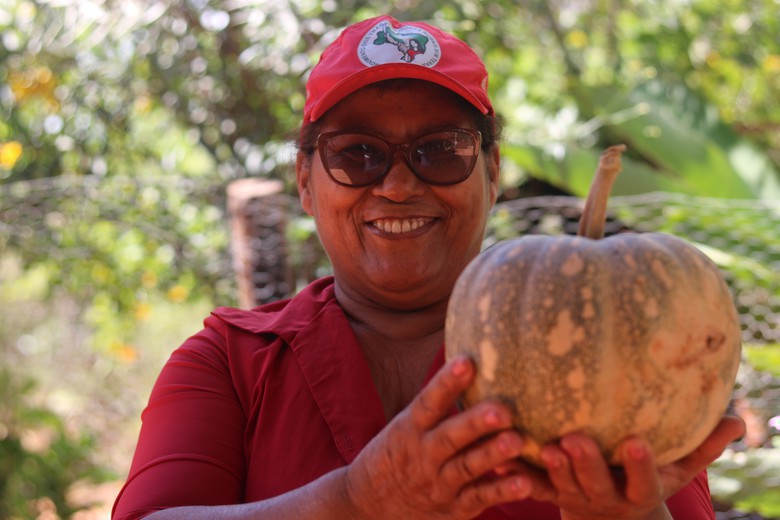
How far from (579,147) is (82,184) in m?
2.68

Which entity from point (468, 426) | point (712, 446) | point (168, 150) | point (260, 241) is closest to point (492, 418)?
point (468, 426)

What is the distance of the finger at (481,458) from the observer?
1259 mm

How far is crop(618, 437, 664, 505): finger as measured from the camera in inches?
49.8

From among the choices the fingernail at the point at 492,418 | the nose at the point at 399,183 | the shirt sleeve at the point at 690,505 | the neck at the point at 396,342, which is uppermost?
the nose at the point at 399,183

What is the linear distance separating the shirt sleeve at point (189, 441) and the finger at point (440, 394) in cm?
58

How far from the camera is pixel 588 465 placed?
126 cm

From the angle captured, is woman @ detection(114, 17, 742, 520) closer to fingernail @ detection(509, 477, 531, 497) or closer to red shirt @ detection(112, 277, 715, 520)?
red shirt @ detection(112, 277, 715, 520)

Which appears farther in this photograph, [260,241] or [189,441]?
[260,241]

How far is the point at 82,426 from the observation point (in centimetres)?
510

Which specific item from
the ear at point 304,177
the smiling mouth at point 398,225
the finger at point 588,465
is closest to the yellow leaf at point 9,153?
the ear at point 304,177

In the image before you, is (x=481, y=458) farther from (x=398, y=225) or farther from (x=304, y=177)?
(x=304, y=177)

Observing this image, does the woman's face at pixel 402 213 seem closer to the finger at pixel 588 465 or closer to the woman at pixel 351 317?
the woman at pixel 351 317

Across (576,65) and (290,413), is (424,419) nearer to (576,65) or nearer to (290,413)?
(290,413)

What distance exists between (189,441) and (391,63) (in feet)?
2.65
